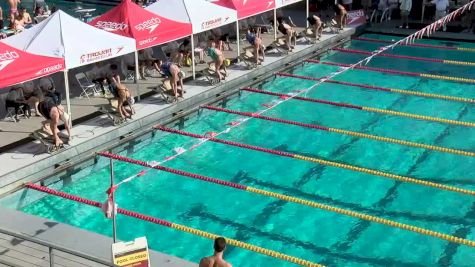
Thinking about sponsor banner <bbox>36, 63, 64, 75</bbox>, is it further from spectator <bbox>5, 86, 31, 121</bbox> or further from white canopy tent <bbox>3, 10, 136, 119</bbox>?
spectator <bbox>5, 86, 31, 121</bbox>

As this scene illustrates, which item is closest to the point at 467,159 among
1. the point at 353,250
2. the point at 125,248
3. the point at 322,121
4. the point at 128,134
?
the point at 322,121

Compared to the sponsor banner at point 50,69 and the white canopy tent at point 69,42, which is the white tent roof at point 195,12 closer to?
the white canopy tent at point 69,42

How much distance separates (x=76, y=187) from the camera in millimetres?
12688

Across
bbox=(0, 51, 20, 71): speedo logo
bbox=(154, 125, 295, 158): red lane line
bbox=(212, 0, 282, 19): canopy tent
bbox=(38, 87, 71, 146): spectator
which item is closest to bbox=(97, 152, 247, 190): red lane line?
bbox=(38, 87, 71, 146): spectator

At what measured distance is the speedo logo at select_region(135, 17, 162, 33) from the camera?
15320mm

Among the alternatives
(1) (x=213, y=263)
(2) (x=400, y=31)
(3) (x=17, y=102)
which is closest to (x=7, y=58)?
(3) (x=17, y=102)

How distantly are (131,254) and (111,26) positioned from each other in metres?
8.99

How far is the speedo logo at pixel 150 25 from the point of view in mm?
15320

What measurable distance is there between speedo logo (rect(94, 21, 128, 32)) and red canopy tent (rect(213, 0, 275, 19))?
3703 mm

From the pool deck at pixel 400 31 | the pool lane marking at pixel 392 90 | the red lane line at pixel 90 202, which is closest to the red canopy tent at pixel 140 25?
the pool lane marking at pixel 392 90

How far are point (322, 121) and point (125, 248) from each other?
29.2 feet

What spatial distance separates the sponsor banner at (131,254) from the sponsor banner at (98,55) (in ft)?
22.5

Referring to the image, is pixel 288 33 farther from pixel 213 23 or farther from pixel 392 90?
pixel 392 90

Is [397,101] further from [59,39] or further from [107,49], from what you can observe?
[59,39]
